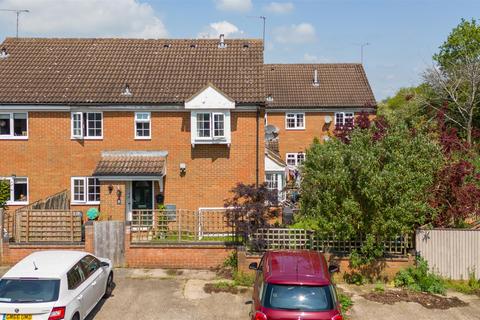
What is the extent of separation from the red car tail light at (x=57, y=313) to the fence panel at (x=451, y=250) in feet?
33.7

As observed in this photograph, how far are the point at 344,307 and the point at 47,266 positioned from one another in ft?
24.6

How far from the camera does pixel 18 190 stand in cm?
2122

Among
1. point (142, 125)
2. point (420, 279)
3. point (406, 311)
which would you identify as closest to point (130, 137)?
point (142, 125)

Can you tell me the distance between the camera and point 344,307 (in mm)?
12992

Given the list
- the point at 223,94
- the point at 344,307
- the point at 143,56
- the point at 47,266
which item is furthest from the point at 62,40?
the point at 344,307

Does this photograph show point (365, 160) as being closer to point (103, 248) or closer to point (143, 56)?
point (103, 248)

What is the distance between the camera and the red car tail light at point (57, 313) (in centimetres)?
1015

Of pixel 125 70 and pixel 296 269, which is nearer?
pixel 296 269

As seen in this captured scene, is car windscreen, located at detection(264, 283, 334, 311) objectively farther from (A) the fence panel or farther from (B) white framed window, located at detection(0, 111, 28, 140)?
(B) white framed window, located at detection(0, 111, 28, 140)

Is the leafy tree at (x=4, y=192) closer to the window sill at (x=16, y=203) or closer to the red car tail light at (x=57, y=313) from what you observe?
the window sill at (x=16, y=203)

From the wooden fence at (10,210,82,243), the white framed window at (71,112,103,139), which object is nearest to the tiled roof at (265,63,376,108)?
the white framed window at (71,112,103,139)

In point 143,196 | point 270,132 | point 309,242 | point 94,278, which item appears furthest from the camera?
point 270,132

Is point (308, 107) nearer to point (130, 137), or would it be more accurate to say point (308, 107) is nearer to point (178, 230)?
point (130, 137)

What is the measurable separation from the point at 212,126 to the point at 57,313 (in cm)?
1142
